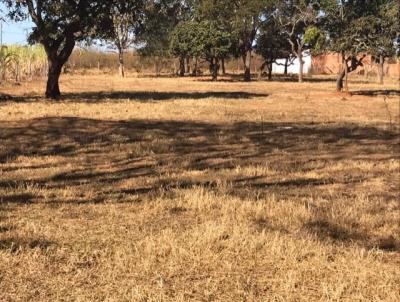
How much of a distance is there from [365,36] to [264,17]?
29.3 metres

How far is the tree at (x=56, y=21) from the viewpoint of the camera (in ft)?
82.0

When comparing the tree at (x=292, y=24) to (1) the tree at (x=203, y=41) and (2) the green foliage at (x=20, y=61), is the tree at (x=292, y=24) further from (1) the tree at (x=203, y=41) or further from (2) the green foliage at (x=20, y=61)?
(2) the green foliage at (x=20, y=61)

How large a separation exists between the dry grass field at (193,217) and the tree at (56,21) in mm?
11715

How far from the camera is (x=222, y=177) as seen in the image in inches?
364

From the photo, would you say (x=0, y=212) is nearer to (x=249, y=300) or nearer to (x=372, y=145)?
(x=249, y=300)

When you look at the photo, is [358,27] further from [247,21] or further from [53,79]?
[247,21]

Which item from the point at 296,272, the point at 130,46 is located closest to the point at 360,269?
the point at 296,272

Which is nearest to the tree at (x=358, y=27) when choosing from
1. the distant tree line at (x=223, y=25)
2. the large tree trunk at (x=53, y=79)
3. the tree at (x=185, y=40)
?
the distant tree line at (x=223, y=25)

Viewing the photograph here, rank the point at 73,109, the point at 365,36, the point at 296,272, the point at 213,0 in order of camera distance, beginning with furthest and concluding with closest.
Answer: the point at 213,0 → the point at 365,36 → the point at 73,109 → the point at 296,272

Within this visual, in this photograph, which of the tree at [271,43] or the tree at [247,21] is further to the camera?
the tree at [271,43]

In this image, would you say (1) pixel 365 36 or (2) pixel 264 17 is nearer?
(1) pixel 365 36

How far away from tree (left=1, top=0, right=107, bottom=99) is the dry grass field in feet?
38.4

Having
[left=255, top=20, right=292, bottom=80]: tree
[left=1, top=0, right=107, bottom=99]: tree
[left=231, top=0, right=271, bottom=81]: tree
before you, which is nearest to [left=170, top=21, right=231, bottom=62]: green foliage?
[left=231, top=0, right=271, bottom=81]: tree

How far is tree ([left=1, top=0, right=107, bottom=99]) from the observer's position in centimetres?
2499
